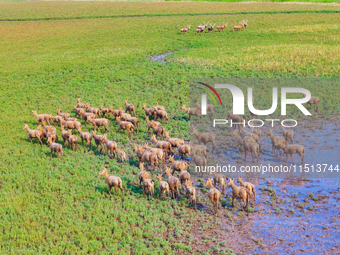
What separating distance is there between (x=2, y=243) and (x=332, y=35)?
49.7m

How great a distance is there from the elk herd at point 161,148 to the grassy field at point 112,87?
2.08 feet

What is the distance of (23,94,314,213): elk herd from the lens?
16031 millimetres

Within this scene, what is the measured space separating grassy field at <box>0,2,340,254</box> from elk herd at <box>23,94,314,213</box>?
635 mm

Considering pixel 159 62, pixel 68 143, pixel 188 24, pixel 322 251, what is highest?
pixel 188 24

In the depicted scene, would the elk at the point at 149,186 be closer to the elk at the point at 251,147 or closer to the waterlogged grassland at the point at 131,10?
the elk at the point at 251,147

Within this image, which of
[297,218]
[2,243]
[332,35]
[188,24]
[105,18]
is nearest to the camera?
[2,243]

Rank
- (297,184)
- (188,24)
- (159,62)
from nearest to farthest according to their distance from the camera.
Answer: (297,184)
(159,62)
(188,24)

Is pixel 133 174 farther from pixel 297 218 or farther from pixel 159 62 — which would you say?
pixel 159 62

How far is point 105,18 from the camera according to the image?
74812 mm

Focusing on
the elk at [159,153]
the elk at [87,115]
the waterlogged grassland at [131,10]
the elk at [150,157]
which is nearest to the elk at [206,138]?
the elk at [159,153]

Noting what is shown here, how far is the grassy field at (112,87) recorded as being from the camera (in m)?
14.2

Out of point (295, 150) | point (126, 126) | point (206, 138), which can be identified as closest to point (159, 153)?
point (206, 138)

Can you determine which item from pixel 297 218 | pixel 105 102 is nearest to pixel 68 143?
pixel 105 102

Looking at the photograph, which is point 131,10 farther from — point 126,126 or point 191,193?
point 191,193
